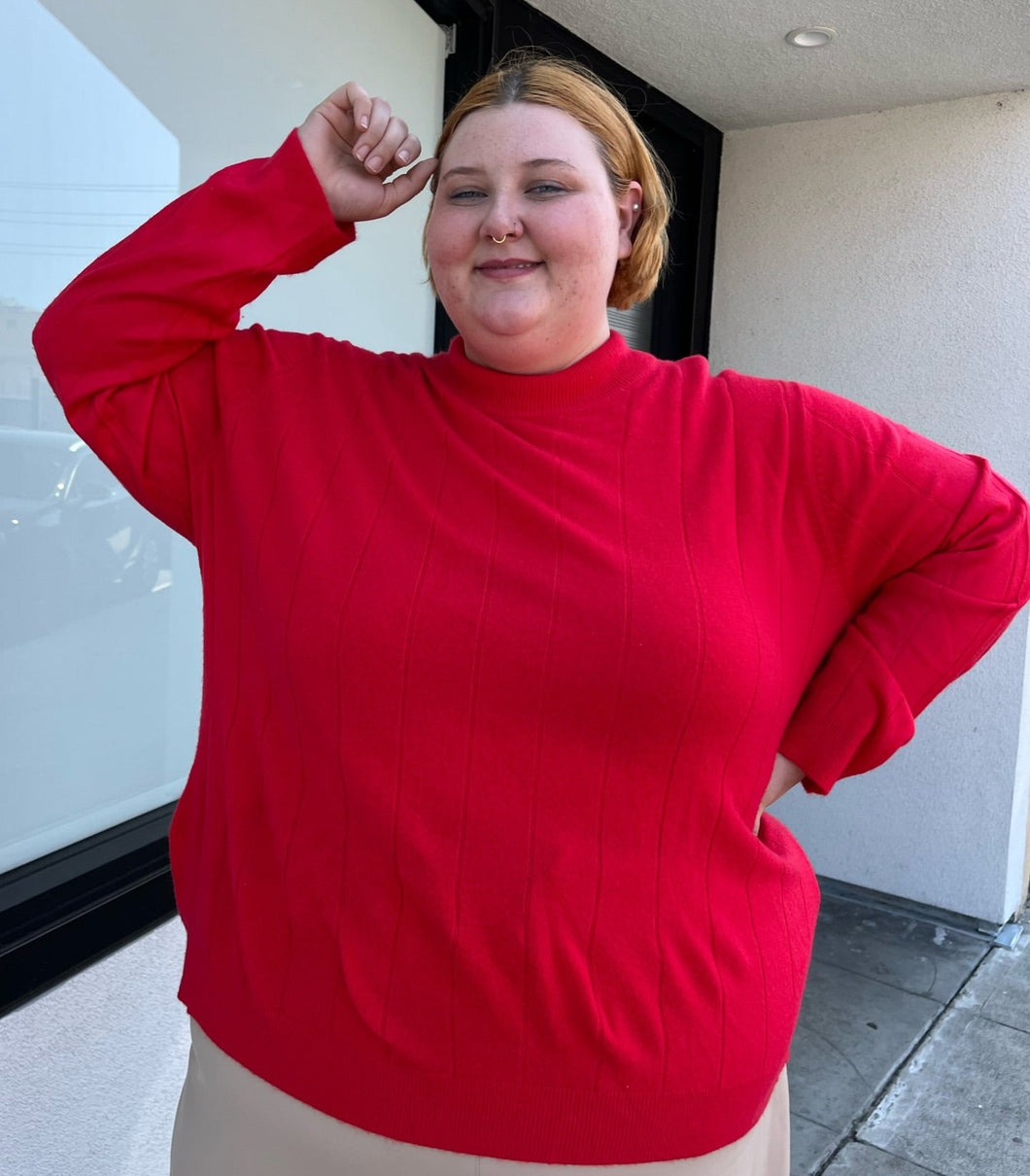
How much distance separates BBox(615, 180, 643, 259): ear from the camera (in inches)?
57.3

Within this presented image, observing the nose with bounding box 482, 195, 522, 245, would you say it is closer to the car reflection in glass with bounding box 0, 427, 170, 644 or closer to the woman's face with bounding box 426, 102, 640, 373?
the woman's face with bounding box 426, 102, 640, 373

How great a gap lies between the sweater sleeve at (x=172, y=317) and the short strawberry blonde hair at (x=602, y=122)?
0.22m

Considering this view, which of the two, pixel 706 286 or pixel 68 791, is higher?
pixel 706 286

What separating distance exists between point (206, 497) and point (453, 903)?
1.84ft

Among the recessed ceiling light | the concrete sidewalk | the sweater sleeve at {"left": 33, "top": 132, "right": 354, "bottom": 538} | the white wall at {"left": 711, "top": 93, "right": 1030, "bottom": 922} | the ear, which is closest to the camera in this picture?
the sweater sleeve at {"left": 33, "top": 132, "right": 354, "bottom": 538}

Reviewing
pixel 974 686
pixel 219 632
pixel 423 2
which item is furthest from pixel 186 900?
pixel 974 686

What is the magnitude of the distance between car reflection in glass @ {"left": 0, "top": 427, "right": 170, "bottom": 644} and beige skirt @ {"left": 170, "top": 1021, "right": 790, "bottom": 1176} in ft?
3.54

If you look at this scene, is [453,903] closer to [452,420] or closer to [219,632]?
[219,632]

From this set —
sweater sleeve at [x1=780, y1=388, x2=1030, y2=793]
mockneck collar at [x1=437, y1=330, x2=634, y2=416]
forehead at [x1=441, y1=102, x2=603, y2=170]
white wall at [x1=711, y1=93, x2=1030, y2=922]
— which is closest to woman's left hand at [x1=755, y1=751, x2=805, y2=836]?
Result: sweater sleeve at [x1=780, y1=388, x2=1030, y2=793]

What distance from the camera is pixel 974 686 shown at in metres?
4.04

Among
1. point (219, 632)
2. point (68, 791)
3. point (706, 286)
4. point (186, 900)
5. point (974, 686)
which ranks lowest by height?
point (974, 686)

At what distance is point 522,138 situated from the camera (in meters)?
1.33

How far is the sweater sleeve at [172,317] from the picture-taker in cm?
129

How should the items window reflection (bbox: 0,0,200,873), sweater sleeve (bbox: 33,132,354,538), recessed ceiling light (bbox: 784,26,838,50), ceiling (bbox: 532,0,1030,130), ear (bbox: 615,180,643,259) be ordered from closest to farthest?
sweater sleeve (bbox: 33,132,354,538) → ear (bbox: 615,180,643,259) → window reflection (bbox: 0,0,200,873) → ceiling (bbox: 532,0,1030,130) → recessed ceiling light (bbox: 784,26,838,50)
